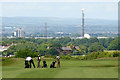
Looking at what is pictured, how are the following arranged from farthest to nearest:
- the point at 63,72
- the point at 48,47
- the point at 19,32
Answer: the point at 19,32 → the point at 48,47 → the point at 63,72

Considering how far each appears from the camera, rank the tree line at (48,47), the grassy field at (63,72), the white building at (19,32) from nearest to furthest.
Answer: the grassy field at (63,72), the tree line at (48,47), the white building at (19,32)

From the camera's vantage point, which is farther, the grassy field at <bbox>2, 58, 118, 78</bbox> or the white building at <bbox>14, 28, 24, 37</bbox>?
the white building at <bbox>14, 28, 24, 37</bbox>

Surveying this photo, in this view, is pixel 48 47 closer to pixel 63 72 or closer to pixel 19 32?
pixel 63 72

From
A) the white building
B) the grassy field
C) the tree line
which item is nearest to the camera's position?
the grassy field

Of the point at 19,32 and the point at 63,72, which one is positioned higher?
the point at 19,32

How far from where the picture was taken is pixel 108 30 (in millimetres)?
191875

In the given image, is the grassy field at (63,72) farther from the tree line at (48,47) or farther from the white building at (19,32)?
the white building at (19,32)

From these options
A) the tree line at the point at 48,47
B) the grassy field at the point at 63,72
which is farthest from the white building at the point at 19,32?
the grassy field at the point at 63,72

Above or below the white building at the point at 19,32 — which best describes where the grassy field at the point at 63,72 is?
below

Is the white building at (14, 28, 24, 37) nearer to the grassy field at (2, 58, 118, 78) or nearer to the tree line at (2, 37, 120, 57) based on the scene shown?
the tree line at (2, 37, 120, 57)

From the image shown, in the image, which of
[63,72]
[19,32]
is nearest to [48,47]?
[63,72]

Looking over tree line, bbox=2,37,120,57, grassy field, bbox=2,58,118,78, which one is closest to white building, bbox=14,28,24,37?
tree line, bbox=2,37,120,57

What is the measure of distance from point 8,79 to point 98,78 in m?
4.08

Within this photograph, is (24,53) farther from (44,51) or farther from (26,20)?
Answer: (26,20)
